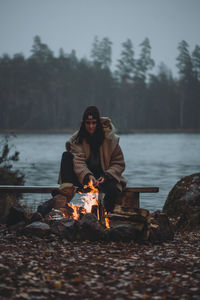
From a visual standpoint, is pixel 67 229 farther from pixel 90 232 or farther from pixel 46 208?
pixel 46 208

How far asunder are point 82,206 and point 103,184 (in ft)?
1.37

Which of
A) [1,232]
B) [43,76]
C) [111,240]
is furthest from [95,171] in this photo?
[43,76]

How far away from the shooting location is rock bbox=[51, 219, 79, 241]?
5.51m

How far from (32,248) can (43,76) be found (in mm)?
67771

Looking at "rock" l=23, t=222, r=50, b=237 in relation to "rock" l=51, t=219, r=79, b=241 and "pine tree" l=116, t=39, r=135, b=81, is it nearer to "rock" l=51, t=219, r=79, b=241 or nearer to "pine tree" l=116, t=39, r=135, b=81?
"rock" l=51, t=219, r=79, b=241

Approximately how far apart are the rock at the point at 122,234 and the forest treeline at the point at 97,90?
208 feet

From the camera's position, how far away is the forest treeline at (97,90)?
2768 inches

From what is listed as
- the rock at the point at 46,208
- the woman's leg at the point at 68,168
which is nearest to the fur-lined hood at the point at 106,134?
the woman's leg at the point at 68,168

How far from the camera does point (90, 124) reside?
6.18 meters

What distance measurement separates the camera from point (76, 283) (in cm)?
391

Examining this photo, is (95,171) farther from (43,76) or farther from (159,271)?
(43,76)

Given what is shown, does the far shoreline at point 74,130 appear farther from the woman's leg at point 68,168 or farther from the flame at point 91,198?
the flame at point 91,198

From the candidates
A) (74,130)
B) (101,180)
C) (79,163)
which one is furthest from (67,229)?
(74,130)

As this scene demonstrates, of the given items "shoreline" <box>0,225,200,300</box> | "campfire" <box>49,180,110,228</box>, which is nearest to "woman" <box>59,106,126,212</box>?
"campfire" <box>49,180,110,228</box>
